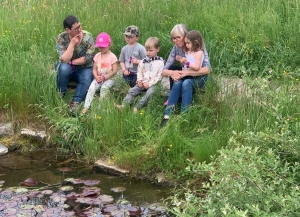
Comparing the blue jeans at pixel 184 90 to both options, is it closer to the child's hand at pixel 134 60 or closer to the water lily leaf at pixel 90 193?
the child's hand at pixel 134 60

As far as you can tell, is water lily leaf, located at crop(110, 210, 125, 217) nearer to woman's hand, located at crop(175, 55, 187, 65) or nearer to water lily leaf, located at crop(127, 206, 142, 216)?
water lily leaf, located at crop(127, 206, 142, 216)

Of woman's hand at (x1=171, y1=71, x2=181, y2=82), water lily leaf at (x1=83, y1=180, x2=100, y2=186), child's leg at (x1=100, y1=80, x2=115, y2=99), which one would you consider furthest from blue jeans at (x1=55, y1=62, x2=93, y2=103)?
water lily leaf at (x1=83, y1=180, x2=100, y2=186)

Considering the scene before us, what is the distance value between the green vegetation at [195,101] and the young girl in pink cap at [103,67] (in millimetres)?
Answer: 195

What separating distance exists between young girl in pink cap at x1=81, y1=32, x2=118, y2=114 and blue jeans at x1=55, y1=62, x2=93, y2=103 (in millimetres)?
130

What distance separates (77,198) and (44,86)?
2.10 metres

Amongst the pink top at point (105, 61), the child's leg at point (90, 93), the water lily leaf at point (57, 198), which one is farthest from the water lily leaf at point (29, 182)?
the pink top at point (105, 61)

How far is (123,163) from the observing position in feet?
18.5

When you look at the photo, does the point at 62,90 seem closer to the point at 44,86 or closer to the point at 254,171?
the point at 44,86

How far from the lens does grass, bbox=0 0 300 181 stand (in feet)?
18.0

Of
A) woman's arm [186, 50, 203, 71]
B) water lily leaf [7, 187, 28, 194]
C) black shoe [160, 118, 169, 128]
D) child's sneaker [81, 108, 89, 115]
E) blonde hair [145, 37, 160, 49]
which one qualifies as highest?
blonde hair [145, 37, 160, 49]

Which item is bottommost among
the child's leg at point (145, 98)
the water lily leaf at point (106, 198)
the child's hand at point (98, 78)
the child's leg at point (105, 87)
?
the water lily leaf at point (106, 198)

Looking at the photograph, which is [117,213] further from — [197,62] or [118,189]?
[197,62]

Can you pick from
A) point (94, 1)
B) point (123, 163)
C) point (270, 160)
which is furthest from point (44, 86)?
point (270, 160)

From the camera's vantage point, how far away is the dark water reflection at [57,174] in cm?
517
